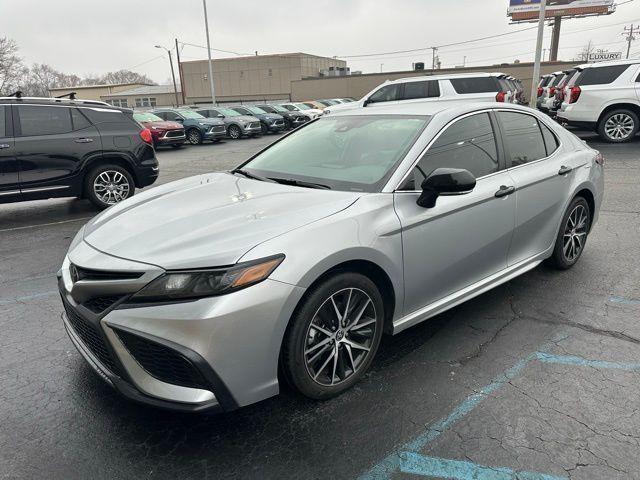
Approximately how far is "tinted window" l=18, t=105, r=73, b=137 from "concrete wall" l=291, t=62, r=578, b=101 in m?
37.6

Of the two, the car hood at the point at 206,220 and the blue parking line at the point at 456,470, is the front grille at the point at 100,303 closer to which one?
the car hood at the point at 206,220

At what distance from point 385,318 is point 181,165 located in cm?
1233

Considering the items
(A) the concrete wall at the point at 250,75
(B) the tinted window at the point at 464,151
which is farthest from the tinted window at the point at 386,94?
(A) the concrete wall at the point at 250,75

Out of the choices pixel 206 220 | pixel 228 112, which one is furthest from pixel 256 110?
pixel 206 220

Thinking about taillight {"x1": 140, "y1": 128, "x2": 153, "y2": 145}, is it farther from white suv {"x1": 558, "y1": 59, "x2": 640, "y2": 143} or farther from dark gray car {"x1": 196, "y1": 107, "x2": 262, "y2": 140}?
dark gray car {"x1": 196, "y1": 107, "x2": 262, "y2": 140}

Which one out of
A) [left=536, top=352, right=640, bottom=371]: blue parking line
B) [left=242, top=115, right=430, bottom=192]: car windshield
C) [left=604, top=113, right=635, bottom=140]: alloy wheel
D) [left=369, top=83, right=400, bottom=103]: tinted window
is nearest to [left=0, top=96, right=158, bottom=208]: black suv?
[left=242, top=115, right=430, bottom=192]: car windshield

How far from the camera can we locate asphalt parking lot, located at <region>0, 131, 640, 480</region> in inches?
89.0

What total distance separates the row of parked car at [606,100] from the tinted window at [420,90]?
3510 millimetres

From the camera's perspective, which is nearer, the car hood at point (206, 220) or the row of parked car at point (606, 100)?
the car hood at point (206, 220)

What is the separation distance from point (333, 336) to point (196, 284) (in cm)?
85

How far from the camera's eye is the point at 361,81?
152 feet

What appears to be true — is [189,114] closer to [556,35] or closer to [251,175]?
[251,175]

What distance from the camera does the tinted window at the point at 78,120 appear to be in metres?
7.34

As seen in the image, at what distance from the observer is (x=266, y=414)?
264cm
